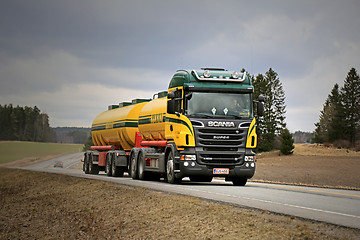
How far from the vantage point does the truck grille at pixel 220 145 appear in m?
19.5

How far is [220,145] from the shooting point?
1966 cm

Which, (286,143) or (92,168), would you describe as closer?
(92,168)

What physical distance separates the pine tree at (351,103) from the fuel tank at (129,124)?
6285 centimetres

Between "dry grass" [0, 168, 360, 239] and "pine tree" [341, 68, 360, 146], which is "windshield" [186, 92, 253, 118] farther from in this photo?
"pine tree" [341, 68, 360, 146]

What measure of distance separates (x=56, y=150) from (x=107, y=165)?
144m

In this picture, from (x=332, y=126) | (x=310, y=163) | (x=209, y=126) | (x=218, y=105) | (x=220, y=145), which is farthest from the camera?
(x=332, y=126)

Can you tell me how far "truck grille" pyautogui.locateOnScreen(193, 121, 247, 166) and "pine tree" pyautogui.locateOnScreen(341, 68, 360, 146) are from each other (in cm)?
7329

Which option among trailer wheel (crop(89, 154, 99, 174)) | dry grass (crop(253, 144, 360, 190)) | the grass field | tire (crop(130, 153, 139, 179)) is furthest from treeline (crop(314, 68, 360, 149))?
the grass field

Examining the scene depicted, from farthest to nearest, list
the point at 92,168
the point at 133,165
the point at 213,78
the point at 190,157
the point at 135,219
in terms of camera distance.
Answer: the point at 92,168
the point at 133,165
the point at 213,78
the point at 190,157
the point at 135,219

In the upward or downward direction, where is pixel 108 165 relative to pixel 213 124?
downward

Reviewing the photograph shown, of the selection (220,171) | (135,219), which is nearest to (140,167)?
(220,171)

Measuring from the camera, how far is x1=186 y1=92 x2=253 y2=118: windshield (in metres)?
19.7

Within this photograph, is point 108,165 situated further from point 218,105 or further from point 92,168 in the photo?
point 218,105

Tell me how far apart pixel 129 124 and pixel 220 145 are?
10801 mm
